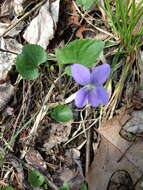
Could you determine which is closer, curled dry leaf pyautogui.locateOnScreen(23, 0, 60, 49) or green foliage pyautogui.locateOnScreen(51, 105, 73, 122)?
green foliage pyautogui.locateOnScreen(51, 105, 73, 122)

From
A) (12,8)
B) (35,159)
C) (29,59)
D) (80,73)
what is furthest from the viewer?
(12,8)

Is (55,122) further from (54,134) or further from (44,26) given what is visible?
(44,26)

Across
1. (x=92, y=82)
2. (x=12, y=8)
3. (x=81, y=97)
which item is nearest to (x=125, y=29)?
(x=92, y=82)

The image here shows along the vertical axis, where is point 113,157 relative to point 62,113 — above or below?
below

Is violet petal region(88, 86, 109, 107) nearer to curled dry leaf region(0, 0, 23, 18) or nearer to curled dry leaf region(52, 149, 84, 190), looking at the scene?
curled dry leaf region(52, 149, 84, 190)

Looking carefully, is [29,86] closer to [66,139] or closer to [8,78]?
[8,78]

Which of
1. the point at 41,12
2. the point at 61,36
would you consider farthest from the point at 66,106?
the point at 41,12

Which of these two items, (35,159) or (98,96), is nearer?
(98,96)

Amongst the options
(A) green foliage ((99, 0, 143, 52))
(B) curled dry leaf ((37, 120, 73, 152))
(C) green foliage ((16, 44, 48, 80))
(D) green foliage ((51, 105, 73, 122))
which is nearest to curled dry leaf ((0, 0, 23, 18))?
(C) green foliage ((16, 44, 48, 80))
